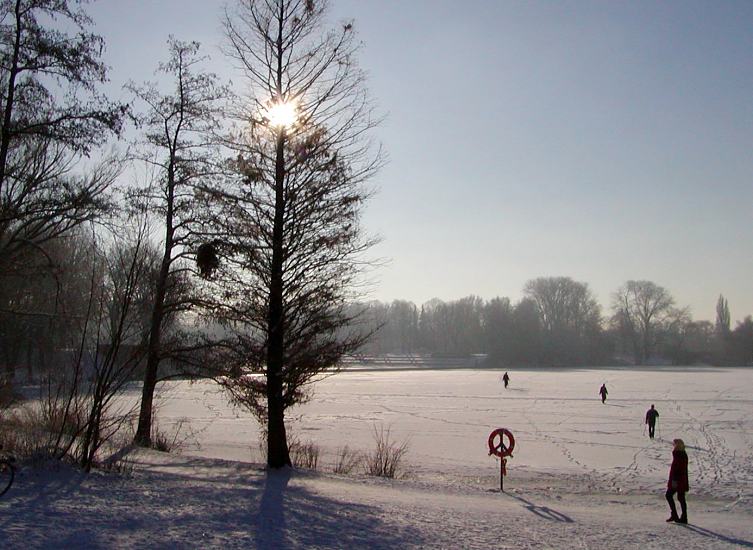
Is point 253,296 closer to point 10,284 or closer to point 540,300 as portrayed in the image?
point 10,284

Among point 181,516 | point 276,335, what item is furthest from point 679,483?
point 276,335

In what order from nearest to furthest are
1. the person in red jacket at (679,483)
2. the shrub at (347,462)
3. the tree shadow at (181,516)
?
the tree shadow at (181,516), the person in red jacket at (679,483), the shrub at (347,462)

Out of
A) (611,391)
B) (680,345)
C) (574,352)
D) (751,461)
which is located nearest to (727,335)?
(680,345)

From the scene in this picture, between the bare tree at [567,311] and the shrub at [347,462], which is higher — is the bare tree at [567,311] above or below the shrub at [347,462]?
above

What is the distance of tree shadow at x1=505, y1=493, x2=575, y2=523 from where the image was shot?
981cm

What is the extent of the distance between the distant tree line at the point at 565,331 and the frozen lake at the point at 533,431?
58632mm

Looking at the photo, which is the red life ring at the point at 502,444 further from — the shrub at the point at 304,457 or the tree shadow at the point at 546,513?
the shrub at the point at 304,457

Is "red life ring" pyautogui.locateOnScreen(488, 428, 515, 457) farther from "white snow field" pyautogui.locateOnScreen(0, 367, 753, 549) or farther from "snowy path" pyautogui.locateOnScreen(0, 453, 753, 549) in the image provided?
"snowy path" pyautogui.locateOnScreen(0, 453, 753, 549)

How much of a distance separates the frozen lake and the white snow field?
114 millimetres

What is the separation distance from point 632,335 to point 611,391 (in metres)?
79.9

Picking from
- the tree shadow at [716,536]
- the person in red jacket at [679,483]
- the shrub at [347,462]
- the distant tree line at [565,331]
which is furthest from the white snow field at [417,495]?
the distant tree line at [565,331]

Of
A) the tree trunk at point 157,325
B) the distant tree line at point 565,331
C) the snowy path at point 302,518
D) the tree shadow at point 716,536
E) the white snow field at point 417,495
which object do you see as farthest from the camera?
the distant tree line at point 565,331

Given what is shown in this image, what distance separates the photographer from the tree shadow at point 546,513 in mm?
9809

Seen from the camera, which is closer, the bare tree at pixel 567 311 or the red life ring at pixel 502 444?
the red life ring at pixel 502 444
